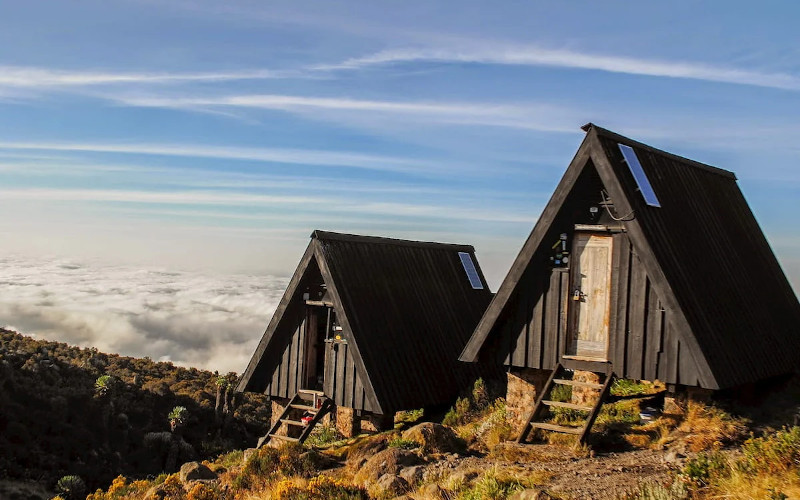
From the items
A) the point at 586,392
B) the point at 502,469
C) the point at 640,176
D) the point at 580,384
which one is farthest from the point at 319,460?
the point at 640,176

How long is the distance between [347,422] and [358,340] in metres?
2.16

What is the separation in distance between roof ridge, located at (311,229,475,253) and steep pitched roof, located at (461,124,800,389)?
535 centimetres

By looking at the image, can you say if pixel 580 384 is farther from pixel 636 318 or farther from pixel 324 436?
pixel 324 436

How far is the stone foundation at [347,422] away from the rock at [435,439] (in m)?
3.49

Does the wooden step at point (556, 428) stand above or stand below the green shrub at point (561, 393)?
below

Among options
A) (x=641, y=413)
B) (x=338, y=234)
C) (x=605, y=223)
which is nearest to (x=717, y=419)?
(x=641, y=413)

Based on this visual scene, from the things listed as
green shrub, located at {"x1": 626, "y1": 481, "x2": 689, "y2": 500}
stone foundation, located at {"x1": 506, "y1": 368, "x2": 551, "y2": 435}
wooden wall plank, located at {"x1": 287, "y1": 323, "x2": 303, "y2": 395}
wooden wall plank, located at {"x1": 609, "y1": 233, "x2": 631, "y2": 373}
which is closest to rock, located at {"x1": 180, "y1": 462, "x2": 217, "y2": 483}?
wooden wall plank, located at {"x1": 287, "y1": 323, "x2": 303, "y2": 395}

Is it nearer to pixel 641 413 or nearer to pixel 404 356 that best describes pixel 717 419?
pixel 641 413

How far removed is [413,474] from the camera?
42.3 feet

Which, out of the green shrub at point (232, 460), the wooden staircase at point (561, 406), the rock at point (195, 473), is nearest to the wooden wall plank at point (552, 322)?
the wooden staircase at point (561, 406)

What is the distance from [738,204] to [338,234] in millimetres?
10847

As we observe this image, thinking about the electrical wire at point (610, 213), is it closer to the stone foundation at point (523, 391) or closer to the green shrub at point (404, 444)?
the stone foundation at point (523, 391)

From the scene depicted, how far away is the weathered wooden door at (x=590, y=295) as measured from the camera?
15.0 metres

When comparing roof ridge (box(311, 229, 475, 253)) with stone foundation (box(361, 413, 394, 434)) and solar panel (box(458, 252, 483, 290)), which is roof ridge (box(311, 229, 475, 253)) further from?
stone foundation (box(361, 413, 394, 434))
